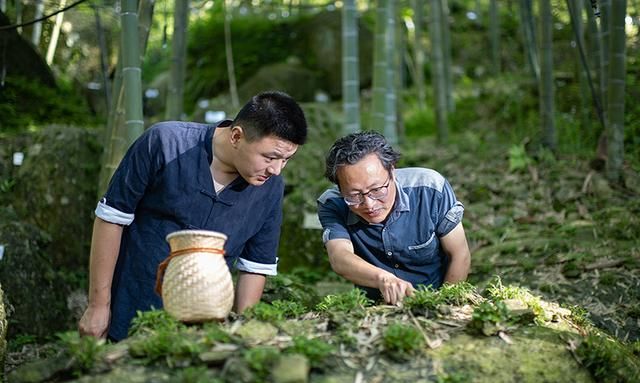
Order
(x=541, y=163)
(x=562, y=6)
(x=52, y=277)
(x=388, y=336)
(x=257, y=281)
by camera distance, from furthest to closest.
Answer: (x=562, y=6) → (x=541, y=163) → (x=52, y=277) → (x=257, y=281) → (x=388, y=336)

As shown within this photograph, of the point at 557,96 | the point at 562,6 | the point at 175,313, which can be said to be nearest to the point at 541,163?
the point at 557,96

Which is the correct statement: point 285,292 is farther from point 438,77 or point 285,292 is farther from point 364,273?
point 438,77

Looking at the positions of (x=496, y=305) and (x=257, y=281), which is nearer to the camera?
(x=496, y=305)

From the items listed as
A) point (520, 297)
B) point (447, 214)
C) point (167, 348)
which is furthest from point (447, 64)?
point (167, 348)

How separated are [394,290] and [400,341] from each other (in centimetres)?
61

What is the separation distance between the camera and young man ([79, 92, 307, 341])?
3176 millimetres

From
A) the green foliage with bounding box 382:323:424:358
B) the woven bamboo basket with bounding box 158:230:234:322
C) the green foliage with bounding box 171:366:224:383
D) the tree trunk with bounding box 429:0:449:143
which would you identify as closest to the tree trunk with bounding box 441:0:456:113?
the tree trunk with bounding box 429:0:449:143

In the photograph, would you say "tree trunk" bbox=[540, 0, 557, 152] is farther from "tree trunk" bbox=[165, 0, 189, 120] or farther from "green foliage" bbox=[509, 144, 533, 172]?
"tree trunk" bbox=[165, 0, 189, 120]

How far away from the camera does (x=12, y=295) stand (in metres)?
5.25

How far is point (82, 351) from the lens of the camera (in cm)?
255

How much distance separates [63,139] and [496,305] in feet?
16.4

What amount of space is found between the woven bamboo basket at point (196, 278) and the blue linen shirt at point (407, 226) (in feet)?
3.80

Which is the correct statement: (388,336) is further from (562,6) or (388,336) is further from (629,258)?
(562,6)

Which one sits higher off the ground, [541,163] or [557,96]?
[557,96]
